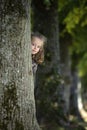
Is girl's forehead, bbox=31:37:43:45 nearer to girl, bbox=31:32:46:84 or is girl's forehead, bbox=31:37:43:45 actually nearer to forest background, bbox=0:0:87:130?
girl, bbox=31:32:46:84

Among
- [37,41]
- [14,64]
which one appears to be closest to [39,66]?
[37,41]

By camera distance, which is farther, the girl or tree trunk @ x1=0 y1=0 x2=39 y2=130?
the girl

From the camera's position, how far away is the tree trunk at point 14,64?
650cm

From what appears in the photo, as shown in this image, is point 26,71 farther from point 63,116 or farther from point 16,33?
point 63,116

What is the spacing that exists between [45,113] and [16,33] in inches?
216

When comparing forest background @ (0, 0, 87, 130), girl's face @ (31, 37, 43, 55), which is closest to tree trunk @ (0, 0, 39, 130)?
forest background @ (0, 0, 87, 130)

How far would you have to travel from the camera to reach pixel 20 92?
664 centimetres

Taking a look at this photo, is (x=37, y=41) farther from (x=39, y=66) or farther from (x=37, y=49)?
(x=39, y=66)

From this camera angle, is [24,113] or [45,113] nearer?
[24,113]

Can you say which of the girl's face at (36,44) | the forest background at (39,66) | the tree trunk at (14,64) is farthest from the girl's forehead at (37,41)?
the tree trunk at (14,64)

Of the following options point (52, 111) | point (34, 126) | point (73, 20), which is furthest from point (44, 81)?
point (34, 126)

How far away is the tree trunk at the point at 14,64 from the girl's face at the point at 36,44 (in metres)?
0.62

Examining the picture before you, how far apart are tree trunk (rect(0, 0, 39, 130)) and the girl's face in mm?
623

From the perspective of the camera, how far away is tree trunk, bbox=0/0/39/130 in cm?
650
